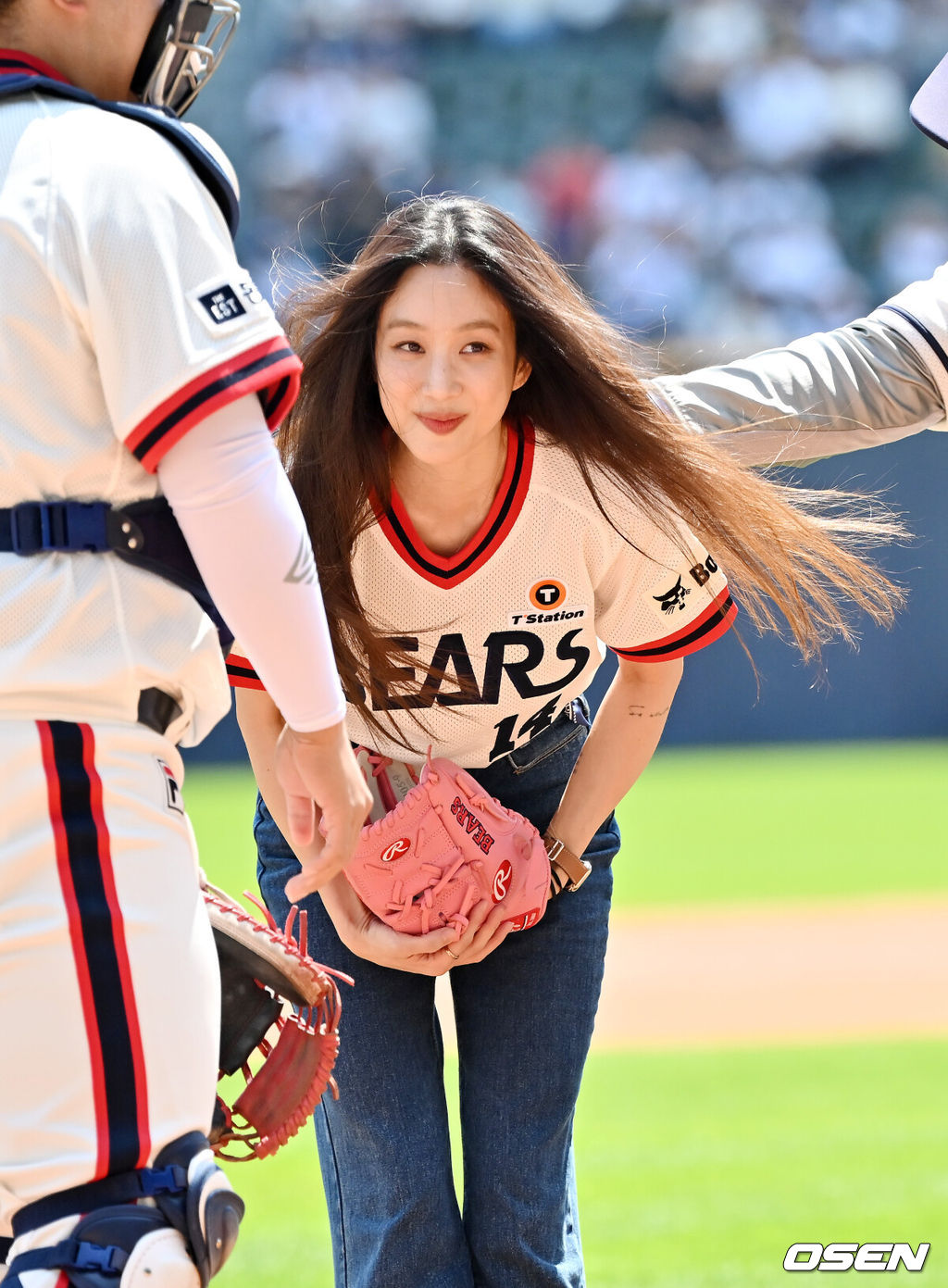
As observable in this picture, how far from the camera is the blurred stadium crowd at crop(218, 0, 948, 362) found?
1415 centimetres

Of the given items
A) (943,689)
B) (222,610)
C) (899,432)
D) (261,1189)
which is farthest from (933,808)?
(222,610)

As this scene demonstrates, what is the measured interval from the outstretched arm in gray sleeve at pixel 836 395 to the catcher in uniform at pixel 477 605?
0.79ft

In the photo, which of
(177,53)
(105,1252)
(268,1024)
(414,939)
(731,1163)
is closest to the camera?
(105,1252)

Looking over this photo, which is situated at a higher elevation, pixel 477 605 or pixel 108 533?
pixel 108 533

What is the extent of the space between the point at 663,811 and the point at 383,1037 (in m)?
9.63

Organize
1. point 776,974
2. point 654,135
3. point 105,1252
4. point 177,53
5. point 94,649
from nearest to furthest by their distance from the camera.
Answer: point 105,1252
point 94,649
point 177,53
point 776,974
point 654,135

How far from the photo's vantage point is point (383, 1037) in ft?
8.82

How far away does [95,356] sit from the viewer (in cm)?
167

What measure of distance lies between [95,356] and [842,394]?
68.9 inches

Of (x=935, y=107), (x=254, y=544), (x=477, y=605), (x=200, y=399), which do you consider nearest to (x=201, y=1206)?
(x=254, y=544)

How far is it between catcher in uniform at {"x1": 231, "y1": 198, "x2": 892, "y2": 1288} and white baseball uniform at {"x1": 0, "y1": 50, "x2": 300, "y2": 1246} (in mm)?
946

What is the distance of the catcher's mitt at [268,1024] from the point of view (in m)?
Result: 2.05

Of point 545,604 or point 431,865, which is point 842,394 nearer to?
point 545,604

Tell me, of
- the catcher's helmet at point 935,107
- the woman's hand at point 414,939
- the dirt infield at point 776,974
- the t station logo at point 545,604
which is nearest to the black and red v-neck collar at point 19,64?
the t station logo at point 545,604
